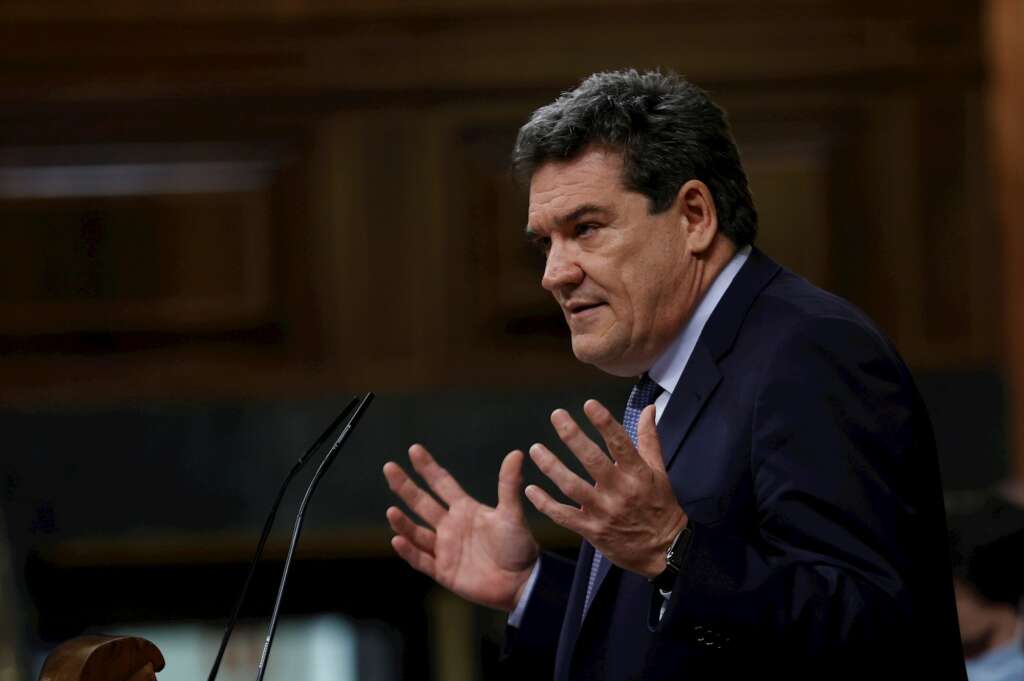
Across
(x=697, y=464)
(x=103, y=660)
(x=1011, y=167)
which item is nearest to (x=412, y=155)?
(x=1011, y=167)

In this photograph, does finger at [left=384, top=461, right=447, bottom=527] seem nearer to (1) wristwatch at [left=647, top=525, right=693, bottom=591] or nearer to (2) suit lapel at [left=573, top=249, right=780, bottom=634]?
(2) suit lapel at [left=573, top=249, right=780, bottom=634]

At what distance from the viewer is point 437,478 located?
→ 2.40m

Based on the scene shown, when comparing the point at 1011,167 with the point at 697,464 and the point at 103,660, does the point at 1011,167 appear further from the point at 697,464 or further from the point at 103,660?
the point at 103,660

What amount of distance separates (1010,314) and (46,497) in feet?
8.12

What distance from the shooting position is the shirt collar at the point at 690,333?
209cm

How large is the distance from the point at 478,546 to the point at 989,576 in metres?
1.85

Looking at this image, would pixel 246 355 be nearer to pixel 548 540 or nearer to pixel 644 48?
pixel 548 540

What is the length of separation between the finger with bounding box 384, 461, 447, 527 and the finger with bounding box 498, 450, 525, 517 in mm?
106

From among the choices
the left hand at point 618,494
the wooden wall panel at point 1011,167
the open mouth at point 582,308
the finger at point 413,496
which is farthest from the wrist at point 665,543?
the wooden wall panel at point 1011,167

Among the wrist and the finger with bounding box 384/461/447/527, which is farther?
the finger with bounding box 384/461/447/527

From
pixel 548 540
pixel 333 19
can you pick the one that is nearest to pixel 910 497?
pixel 548 540

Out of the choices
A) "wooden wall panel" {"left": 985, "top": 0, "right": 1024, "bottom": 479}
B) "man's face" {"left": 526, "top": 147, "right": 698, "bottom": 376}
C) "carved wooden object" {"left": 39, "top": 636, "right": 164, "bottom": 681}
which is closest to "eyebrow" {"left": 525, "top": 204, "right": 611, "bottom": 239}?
"man's face" {"left": 526, "top": 147, "right": 698, "bottom": 376}

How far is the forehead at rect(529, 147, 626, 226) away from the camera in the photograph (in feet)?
6.86

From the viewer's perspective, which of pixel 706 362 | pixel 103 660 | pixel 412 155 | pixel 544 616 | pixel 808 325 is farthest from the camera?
pixel 412 155
